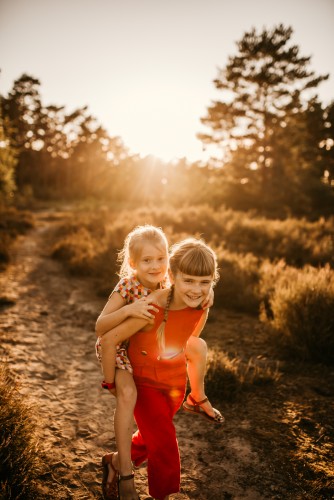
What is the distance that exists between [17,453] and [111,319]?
1.14 meters

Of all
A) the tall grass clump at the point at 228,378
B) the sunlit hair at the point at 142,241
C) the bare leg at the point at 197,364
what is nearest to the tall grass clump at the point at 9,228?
the tall grass clump at the point at 228,378

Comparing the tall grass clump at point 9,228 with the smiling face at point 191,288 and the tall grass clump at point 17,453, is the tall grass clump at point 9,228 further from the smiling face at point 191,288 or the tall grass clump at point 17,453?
the smiling face at point 191,288

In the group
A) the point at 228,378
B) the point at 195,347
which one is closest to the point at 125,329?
the point at 195,347

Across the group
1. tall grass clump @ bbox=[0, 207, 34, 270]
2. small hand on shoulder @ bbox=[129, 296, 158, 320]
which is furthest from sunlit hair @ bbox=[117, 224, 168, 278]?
tall grass clump @ bbox=[0, 207, 34, 270]

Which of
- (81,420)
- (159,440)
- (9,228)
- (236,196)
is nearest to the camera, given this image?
(159,440)

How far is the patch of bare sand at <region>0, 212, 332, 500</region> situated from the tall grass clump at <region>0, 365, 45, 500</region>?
17 cm

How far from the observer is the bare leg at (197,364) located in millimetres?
2383

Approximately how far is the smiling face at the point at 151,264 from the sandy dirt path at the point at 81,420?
4.90ft

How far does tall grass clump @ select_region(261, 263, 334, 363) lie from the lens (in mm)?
4246

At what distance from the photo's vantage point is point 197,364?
242 centimetres

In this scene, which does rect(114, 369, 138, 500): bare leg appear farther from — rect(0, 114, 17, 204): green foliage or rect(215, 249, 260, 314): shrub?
rect(0, 114, 17, 204): green foliage

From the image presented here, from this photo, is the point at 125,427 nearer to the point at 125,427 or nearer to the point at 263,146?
the point at 125,427

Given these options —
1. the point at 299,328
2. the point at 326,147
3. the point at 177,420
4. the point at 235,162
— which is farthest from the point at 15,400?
the point at 326,147

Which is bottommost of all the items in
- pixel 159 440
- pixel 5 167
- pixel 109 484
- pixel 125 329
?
pixel 109 484
